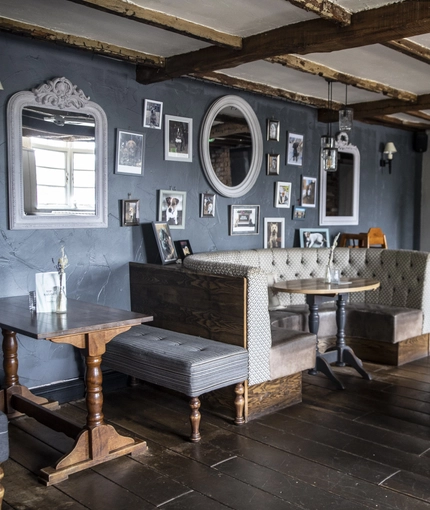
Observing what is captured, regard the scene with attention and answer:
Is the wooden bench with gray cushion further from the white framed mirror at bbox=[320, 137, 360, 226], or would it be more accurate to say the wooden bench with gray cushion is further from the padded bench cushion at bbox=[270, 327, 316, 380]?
the white framed mirror at bbox=[320, 137, 360, 226]

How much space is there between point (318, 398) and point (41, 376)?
2.07m

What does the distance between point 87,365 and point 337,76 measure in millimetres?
3400

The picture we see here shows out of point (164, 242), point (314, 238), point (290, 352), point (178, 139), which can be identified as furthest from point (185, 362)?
point (314, 238)

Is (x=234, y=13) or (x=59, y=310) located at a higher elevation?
(x=234, y=13)

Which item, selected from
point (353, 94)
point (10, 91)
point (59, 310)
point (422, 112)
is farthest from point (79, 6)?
point (422, 112)

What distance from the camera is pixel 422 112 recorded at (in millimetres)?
7043

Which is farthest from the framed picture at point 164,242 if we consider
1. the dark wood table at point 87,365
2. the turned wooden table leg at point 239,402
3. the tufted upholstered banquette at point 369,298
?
the turned wooden table leg at point 239,402

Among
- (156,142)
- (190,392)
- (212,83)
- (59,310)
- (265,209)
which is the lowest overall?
(190,392)

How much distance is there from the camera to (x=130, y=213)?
4.57m

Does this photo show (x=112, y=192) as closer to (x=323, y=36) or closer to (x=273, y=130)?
(x=323, y=36)

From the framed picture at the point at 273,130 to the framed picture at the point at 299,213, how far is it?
0.80 metres

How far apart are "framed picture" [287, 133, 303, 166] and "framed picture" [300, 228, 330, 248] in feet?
2.51

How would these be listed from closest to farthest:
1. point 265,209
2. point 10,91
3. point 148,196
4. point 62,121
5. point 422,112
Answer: point 10,91 < point 62,121 < point 148,196 < point 265,209 < point 422,112

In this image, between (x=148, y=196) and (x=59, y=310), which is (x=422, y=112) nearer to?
(x=148, y=196)
